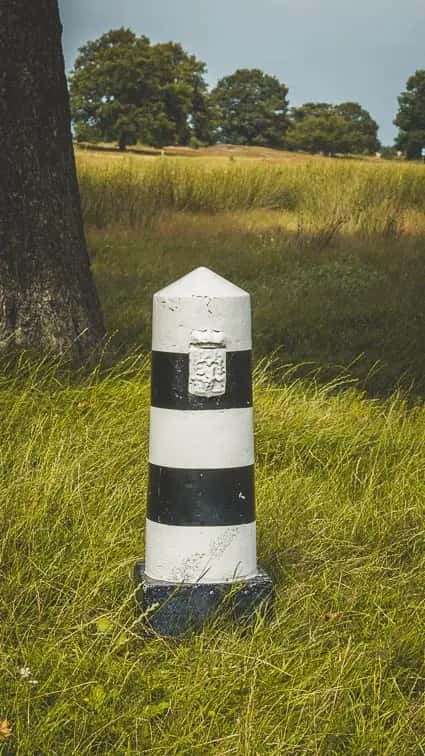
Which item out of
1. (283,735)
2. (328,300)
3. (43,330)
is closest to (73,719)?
(283,735)

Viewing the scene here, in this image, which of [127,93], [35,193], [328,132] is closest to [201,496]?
[35,193]

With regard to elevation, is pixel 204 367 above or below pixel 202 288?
below

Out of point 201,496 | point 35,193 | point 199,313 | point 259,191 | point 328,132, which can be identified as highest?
point 328,132

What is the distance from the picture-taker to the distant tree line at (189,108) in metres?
57.8

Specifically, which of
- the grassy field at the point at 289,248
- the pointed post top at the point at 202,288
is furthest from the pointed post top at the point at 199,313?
the grassy field at the point at 289,248

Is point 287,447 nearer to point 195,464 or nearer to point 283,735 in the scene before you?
point 195,464

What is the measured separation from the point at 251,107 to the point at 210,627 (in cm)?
8790

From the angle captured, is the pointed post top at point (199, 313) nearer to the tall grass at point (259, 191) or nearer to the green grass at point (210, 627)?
the green grass at point (210, 627)

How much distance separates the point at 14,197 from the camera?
4.95 metres

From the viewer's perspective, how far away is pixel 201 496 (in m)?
2.49

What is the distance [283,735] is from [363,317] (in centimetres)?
588

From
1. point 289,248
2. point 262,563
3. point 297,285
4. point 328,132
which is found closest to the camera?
point 262,563

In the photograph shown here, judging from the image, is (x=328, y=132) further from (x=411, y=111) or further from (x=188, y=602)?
(x=188, y=602)

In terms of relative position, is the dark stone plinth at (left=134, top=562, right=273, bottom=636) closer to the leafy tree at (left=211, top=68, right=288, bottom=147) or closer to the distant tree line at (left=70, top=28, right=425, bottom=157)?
the distant tree line at (left=70, top=28, right=425, bottom=157)
